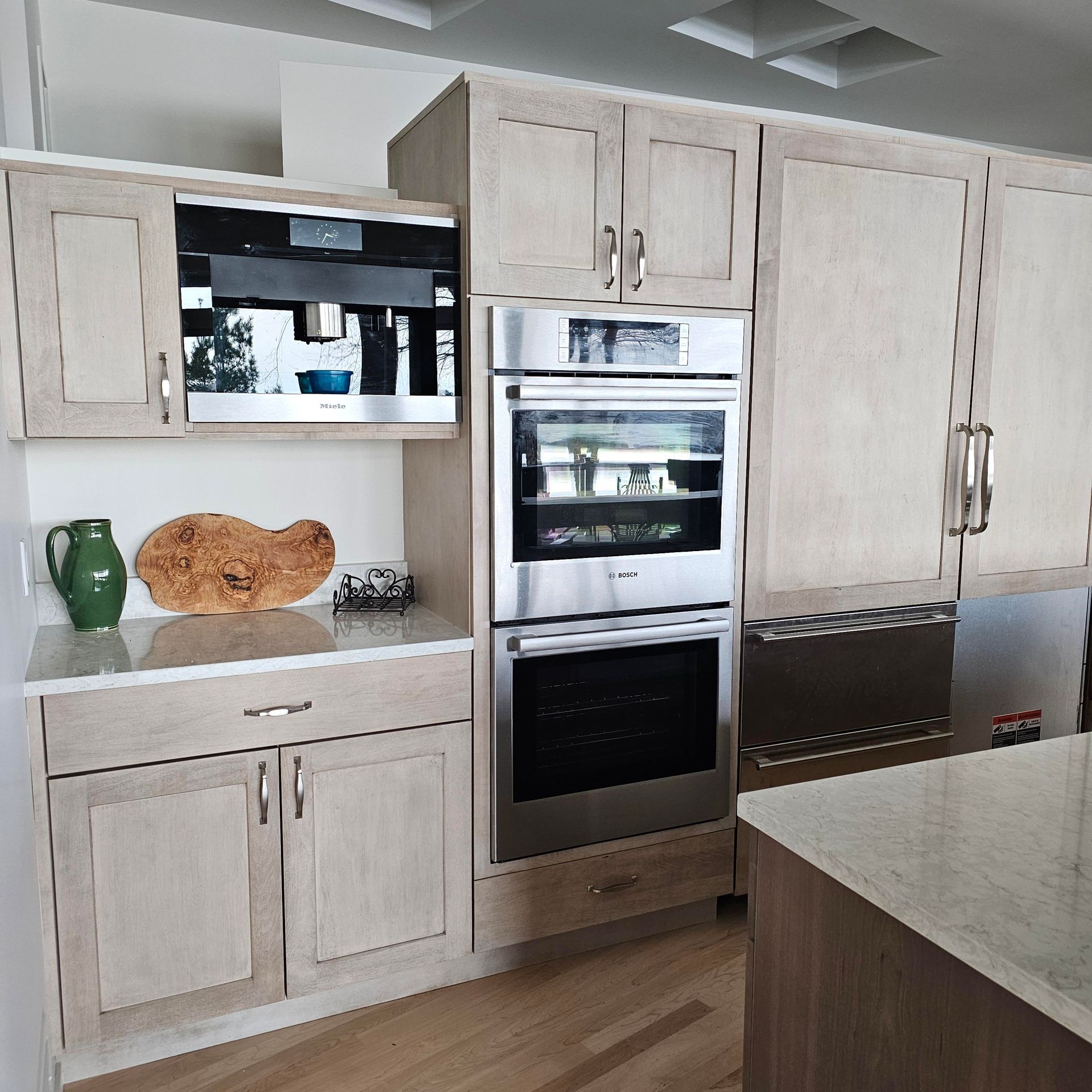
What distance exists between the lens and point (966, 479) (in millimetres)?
2732

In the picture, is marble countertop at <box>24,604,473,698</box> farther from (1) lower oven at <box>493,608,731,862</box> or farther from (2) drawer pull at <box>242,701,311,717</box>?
(1) lower oven at <box>493,608,731,862</box>

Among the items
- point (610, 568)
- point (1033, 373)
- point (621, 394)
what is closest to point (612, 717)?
point (610, 568)

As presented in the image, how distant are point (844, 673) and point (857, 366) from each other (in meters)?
0.86

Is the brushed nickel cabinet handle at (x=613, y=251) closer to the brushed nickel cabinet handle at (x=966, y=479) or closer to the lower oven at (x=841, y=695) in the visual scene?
the lower oven at (x=841, y=695)

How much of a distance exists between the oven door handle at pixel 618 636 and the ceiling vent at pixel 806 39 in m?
1.88

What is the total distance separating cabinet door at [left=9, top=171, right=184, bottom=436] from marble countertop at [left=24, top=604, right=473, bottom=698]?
1.65ft

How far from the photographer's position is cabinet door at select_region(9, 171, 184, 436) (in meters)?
1.97

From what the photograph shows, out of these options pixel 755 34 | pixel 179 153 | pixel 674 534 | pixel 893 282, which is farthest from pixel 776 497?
pixel 179 153

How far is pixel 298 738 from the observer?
211 cm

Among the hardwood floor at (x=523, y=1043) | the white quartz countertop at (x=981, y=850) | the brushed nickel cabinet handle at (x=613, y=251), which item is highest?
the brushed nickel cabinet handle at (x=613, y=251)

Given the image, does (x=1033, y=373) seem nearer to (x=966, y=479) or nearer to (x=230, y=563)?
(x=966, y=479)

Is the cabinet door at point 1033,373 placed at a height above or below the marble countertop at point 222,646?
above

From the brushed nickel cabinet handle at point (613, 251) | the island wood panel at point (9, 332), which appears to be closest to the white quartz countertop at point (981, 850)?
the brushed nickel cabinet handle at point (613, 251)

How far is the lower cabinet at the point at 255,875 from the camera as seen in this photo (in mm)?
1975
